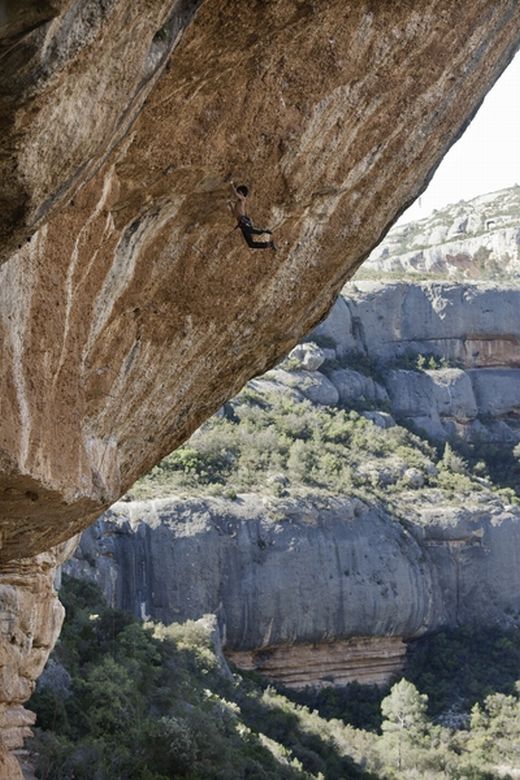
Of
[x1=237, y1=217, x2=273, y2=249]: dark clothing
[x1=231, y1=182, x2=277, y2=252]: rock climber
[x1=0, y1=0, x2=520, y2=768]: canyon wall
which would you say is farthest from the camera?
[x1=231, y1=182, x2=277, y2=252]: rock climber

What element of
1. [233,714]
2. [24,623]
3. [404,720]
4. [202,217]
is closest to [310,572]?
[404,720]

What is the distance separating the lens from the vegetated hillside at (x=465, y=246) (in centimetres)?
6397

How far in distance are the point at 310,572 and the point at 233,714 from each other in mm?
8957

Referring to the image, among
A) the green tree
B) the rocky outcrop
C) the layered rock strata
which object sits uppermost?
the rocky outcrop

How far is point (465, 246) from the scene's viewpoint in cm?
6594

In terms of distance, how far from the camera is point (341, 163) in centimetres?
657

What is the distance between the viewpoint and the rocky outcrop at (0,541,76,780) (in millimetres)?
9352

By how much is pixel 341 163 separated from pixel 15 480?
8.75ft

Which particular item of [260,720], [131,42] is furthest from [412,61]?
[260,720]

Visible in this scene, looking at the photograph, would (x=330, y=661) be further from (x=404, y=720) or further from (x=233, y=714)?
(x=233, y=714)

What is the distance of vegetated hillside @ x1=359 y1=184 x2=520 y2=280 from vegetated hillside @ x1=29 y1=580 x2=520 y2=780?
2542 cm

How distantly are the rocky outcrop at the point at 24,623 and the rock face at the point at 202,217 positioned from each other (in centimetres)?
191

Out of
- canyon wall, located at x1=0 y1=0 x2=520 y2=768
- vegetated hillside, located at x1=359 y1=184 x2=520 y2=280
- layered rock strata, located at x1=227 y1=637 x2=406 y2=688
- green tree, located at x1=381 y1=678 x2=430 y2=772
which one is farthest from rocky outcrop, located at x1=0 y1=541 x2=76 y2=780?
vegetated hillside, located at x1=359 y1=184 x2=520 y2=280

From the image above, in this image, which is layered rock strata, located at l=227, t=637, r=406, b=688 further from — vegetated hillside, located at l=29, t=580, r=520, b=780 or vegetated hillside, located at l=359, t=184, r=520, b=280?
vegetated hillside, located at l=359, t=184, r=520, b=280
